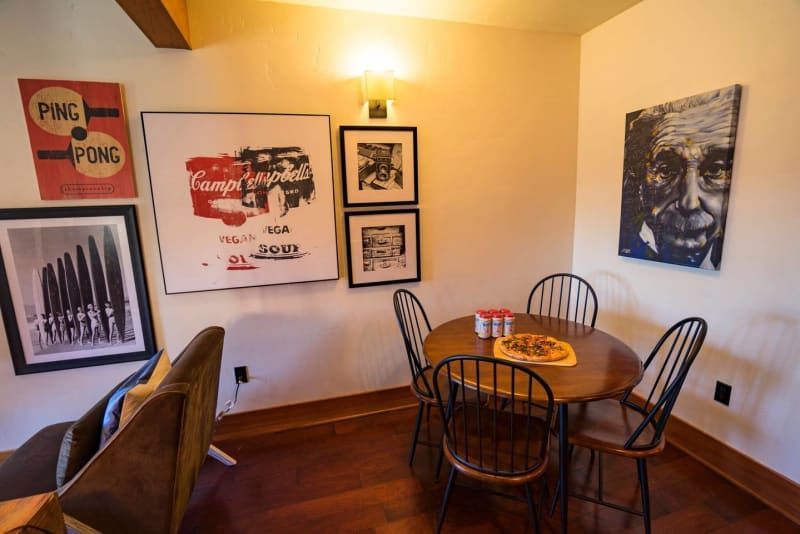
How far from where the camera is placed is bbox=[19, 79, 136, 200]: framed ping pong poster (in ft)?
6.11

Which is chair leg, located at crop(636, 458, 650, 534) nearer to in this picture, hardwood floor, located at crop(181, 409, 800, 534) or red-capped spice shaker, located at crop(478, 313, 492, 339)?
hardwood floor, located at crop(181, 409, 800, 534)

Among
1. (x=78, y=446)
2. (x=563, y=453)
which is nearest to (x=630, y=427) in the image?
(x=563, y=453)

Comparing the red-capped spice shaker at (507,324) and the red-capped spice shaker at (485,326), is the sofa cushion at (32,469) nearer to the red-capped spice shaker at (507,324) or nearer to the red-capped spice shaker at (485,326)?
the red-capped spice shaker at (485,326)

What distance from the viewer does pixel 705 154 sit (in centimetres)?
188

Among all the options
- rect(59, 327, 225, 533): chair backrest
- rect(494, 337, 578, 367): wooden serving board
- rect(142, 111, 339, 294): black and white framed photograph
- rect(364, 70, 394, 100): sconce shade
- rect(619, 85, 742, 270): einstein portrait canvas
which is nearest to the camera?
rect(59, 327, 225, 533): chair backrest

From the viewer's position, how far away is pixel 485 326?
1.87 metres

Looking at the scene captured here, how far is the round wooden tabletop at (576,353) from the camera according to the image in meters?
1.37

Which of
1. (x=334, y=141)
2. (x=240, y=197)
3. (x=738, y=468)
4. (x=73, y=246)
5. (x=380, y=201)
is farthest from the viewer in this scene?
(x=380, y=201)

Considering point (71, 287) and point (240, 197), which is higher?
point (240, 197)

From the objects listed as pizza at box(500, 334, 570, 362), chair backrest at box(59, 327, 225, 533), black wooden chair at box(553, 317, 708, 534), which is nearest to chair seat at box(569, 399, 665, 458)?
black wooden chair at box(553, 317, 708, 534)

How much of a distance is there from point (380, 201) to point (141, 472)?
5.95 ft

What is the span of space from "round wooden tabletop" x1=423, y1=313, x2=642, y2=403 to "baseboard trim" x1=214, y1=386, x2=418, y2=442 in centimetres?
88

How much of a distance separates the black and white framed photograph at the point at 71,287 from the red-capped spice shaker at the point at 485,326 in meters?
1.98

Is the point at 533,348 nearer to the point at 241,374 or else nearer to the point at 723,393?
the point at 723,393
